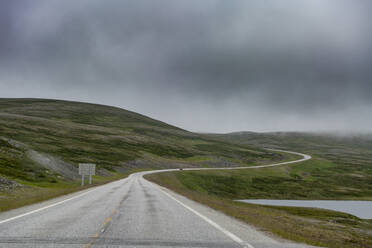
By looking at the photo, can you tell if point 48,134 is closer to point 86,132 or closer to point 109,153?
point 86,132

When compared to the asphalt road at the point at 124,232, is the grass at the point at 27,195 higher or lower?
lower

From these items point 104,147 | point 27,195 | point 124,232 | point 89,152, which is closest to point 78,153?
point 89,152

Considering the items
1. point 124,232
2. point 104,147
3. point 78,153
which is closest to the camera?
point 124,232

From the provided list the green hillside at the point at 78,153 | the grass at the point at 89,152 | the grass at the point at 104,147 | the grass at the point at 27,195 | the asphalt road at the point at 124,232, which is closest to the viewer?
the asphalt road at the point at 124,232

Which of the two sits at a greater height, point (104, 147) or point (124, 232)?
point (124, 232)

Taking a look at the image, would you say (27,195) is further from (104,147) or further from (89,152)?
(104,147)

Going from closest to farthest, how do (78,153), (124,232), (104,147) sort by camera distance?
(124,232)
(78,153)
(104,147)

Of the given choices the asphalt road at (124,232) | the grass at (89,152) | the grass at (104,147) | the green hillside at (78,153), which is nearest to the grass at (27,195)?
the grass at (89,152)

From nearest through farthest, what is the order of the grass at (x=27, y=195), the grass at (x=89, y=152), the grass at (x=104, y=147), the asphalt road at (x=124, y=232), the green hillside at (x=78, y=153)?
the asphalt road at (x=124, y=232)
the grass at (x=27, y=195)
the grass at (x=89, y=152)
the green hillside at (x=78, y=153)
the grass at (x=104, y=147)

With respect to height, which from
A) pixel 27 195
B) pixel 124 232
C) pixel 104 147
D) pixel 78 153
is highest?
pixel 124 232

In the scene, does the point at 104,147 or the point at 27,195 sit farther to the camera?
the point at 104,147

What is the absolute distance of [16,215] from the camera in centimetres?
1672

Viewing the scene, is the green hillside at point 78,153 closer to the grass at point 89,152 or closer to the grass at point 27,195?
the grass at point 89,152

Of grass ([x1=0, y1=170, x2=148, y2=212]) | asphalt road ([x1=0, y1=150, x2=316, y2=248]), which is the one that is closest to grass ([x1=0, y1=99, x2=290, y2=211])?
grass ([x1=0, y1=170, x2=148, y2=212])
